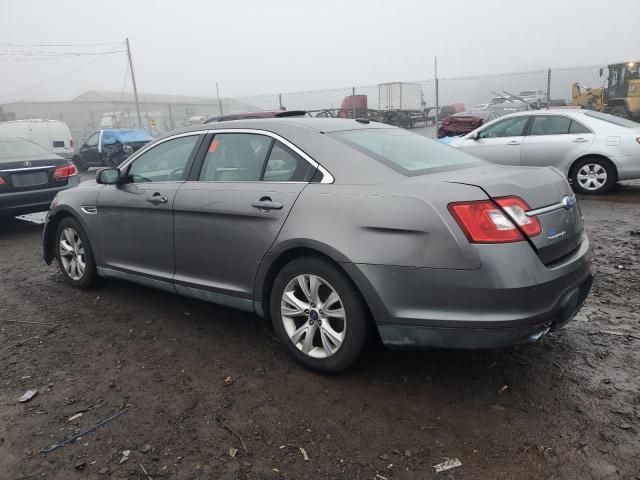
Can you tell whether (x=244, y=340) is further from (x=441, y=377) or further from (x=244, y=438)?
(x=441, y=377)

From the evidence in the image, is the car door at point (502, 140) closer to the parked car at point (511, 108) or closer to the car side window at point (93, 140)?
the parked car at point (511, 108)

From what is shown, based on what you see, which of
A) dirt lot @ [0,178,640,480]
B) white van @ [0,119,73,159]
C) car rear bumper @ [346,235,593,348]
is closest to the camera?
dirt lot @ [0,178,640,480]

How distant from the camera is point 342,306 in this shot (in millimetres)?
2906

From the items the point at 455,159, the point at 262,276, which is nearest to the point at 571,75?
the point at 455,159

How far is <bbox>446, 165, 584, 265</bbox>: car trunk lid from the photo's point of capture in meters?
2.67

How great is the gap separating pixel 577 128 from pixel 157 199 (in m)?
7.34

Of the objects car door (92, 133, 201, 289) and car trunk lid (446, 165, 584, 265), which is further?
car door (92, 133, 201, 289)

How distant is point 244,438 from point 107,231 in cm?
251

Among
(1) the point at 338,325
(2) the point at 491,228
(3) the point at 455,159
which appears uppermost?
(3) the point at 455,159

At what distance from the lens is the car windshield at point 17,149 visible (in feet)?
26.0

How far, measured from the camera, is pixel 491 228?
8.32 ft

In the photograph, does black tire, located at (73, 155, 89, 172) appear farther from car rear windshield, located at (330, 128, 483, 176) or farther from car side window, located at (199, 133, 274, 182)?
car rear windshield, located at (330, 128, 483, 176)

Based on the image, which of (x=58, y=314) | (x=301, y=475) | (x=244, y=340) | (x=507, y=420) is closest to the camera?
(x=301, y=475)

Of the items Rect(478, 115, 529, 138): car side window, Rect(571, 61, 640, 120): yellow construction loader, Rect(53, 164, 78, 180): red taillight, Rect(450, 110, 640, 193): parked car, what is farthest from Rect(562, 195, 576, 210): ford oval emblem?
Rect(571, 61, 640, 120): yellow construction loader
